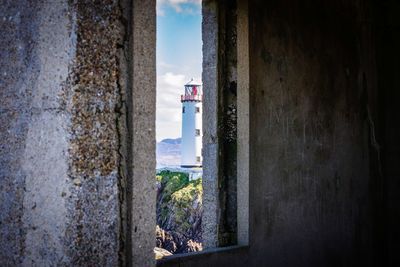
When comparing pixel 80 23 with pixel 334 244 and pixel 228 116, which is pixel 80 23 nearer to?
pixel 228 116

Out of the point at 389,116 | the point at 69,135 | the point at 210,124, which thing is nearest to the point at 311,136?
the point at 210,124

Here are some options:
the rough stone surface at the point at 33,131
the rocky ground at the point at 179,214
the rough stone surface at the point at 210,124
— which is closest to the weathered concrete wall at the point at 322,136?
the rough stone surface at the point at 210,124

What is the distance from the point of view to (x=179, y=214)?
34781 millimetres

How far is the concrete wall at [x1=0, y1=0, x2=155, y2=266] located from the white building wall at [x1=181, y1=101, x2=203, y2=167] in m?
54.0

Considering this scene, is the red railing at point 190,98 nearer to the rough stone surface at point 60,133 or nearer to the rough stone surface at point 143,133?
the rough stone surface at point 143,133

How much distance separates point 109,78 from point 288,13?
7.59ft

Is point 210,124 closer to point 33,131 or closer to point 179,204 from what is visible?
point 33,131

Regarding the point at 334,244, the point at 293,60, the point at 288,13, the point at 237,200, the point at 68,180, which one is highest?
the point at 288,13

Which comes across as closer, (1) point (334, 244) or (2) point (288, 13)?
(2) point (288, 13)

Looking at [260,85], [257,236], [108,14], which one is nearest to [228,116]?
[260,85]

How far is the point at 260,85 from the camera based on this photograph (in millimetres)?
3557

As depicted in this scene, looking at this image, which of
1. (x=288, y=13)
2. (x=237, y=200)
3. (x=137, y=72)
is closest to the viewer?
(x=137, y=72)

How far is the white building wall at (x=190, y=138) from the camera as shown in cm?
5647

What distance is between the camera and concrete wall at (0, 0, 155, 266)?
74.4 inches
